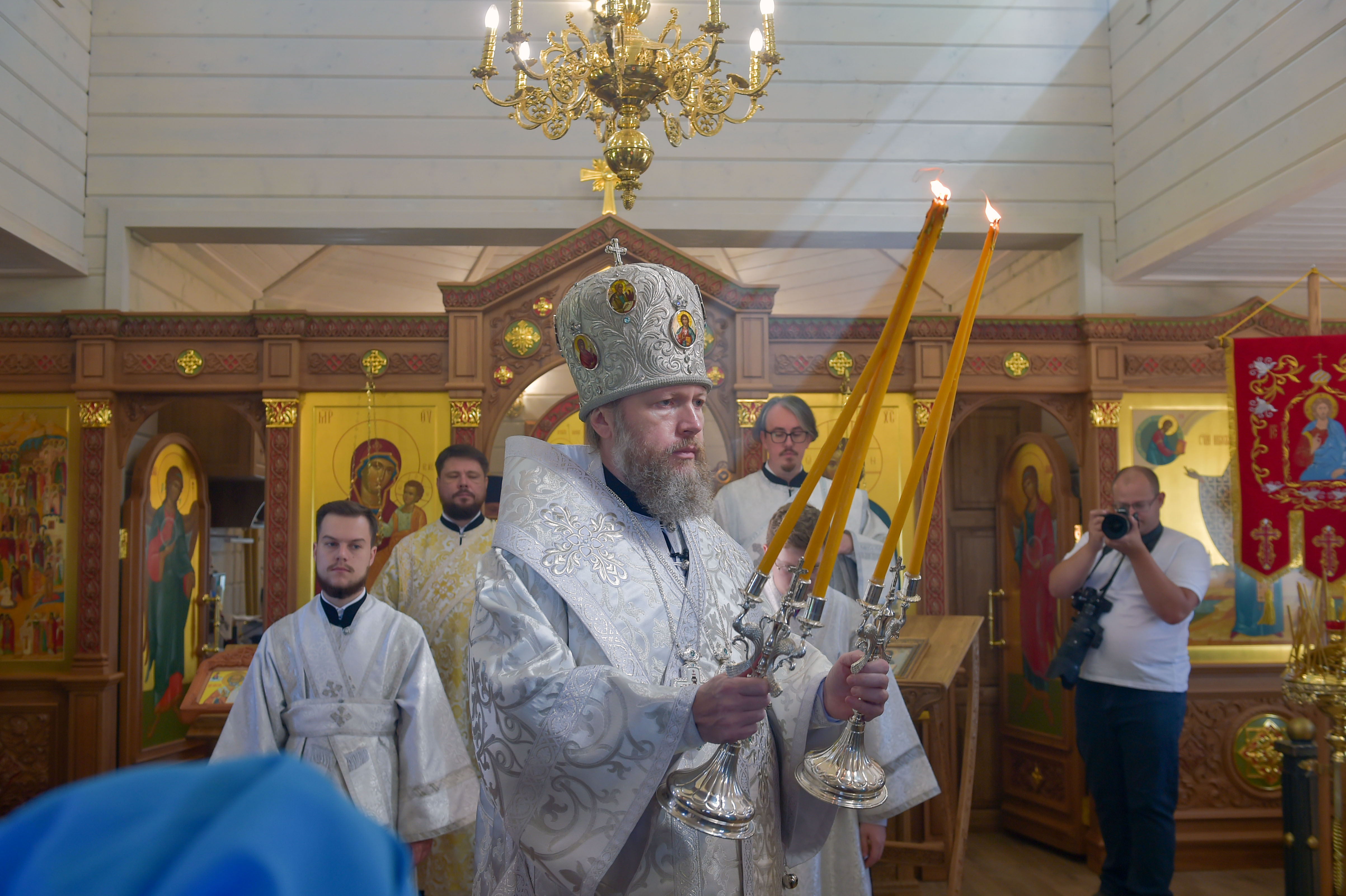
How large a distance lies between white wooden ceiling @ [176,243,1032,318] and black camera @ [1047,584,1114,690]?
4196 millimetres

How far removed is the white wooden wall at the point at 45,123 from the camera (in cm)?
525

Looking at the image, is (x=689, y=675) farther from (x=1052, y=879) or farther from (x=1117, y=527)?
(x=1052, y=879)

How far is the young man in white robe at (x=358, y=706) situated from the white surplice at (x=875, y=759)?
125 centimetres

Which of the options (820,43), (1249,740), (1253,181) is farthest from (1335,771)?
(820,43)

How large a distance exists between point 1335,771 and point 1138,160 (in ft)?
→ 12.6

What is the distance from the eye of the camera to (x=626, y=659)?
73.6 inches

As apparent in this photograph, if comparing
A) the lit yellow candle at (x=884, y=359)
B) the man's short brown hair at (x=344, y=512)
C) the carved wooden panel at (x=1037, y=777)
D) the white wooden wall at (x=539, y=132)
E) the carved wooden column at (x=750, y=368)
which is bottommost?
the carved wooden panel at (x=1037, y=777)

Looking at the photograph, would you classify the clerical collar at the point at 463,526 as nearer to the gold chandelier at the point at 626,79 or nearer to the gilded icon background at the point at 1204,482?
the gold chandelier at the point at 626,79

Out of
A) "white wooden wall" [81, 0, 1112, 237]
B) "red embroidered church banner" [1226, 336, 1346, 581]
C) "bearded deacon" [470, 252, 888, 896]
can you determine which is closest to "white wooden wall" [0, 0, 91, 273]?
"white wooden wall" [81, 0, 1112, 237]

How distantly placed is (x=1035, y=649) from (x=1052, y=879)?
1.43m

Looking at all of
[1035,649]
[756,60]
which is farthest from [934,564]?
[756,60]

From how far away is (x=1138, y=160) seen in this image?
6.00 metres

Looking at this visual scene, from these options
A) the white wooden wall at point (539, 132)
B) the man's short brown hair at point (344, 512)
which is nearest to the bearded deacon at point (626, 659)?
the man's short brown hair at point (344, 512)

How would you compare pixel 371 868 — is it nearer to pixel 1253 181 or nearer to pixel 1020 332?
pixel 1253 181
